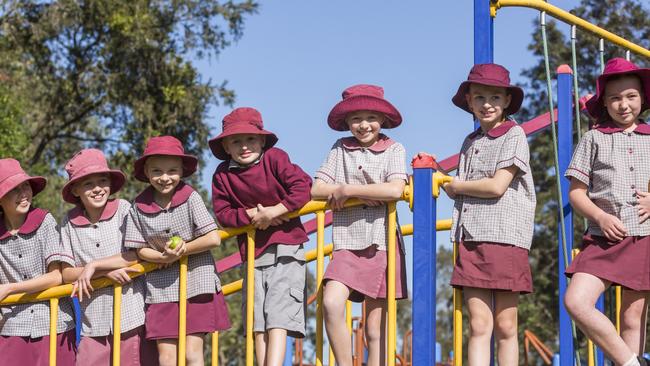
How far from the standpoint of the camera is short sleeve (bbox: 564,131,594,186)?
5668mm

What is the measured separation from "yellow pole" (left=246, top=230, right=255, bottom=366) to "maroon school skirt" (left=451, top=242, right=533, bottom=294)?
3.32 ft

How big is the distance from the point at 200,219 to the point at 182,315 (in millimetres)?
492

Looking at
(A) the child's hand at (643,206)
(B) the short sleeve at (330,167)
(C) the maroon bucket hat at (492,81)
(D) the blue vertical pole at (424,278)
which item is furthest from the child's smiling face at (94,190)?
(A) the child's hand at (643,206)

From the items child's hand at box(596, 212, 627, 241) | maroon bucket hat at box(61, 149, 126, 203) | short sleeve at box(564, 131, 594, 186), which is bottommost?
child's hand at box(596, 212, 627, 241)

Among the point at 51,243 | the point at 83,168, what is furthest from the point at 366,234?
the point at 51,243

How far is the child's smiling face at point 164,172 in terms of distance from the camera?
6.25 m

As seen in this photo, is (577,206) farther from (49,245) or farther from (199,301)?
(49,245)

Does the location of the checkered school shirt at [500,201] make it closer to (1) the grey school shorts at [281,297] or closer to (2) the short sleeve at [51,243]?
(1) the grey school shorts at [281,297]

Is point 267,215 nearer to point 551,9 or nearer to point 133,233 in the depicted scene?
point 133,233

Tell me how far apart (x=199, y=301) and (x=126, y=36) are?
14.3m

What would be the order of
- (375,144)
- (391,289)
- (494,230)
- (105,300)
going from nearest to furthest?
(494,230) < (391,289) < (375,144) < (105,300)

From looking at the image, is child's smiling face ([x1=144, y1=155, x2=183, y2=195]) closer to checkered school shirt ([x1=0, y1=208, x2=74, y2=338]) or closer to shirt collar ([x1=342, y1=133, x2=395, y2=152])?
checkered school shirt ([x1=0, y1=208, x2=74, y2=338])

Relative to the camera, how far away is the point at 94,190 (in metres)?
6.53

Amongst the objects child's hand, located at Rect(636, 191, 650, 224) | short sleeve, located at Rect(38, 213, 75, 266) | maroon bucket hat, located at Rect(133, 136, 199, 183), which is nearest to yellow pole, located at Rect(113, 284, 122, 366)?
short sleeve, located at Rect(38, 213, 75, 266)
